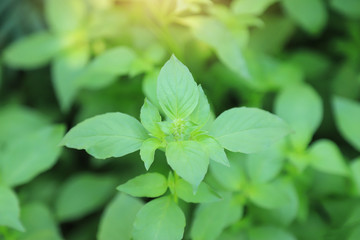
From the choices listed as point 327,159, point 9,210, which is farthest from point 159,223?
point 327,159

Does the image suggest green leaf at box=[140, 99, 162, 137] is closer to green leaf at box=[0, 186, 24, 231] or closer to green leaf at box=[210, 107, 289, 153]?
green leaf at box=[210, 107, 289, 153]

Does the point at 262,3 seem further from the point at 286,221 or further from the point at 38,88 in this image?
the point at 38,88

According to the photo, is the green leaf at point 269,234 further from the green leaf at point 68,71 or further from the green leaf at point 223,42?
the green leaf at point 68,71

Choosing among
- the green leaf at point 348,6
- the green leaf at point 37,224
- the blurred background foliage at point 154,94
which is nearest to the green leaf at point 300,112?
the blurred background foliage at point 154,94

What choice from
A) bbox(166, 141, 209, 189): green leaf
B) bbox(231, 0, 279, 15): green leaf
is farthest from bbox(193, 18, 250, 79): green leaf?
bbox(166, 141, 209, 189): green leaf

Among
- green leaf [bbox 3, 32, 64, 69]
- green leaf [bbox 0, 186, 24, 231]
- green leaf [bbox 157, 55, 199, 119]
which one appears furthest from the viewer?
green leaf [bbox 3, 32, 64, 69]

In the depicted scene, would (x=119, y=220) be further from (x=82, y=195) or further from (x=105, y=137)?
(x=82, y=195)

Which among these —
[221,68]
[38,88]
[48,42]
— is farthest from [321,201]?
[38,88]
